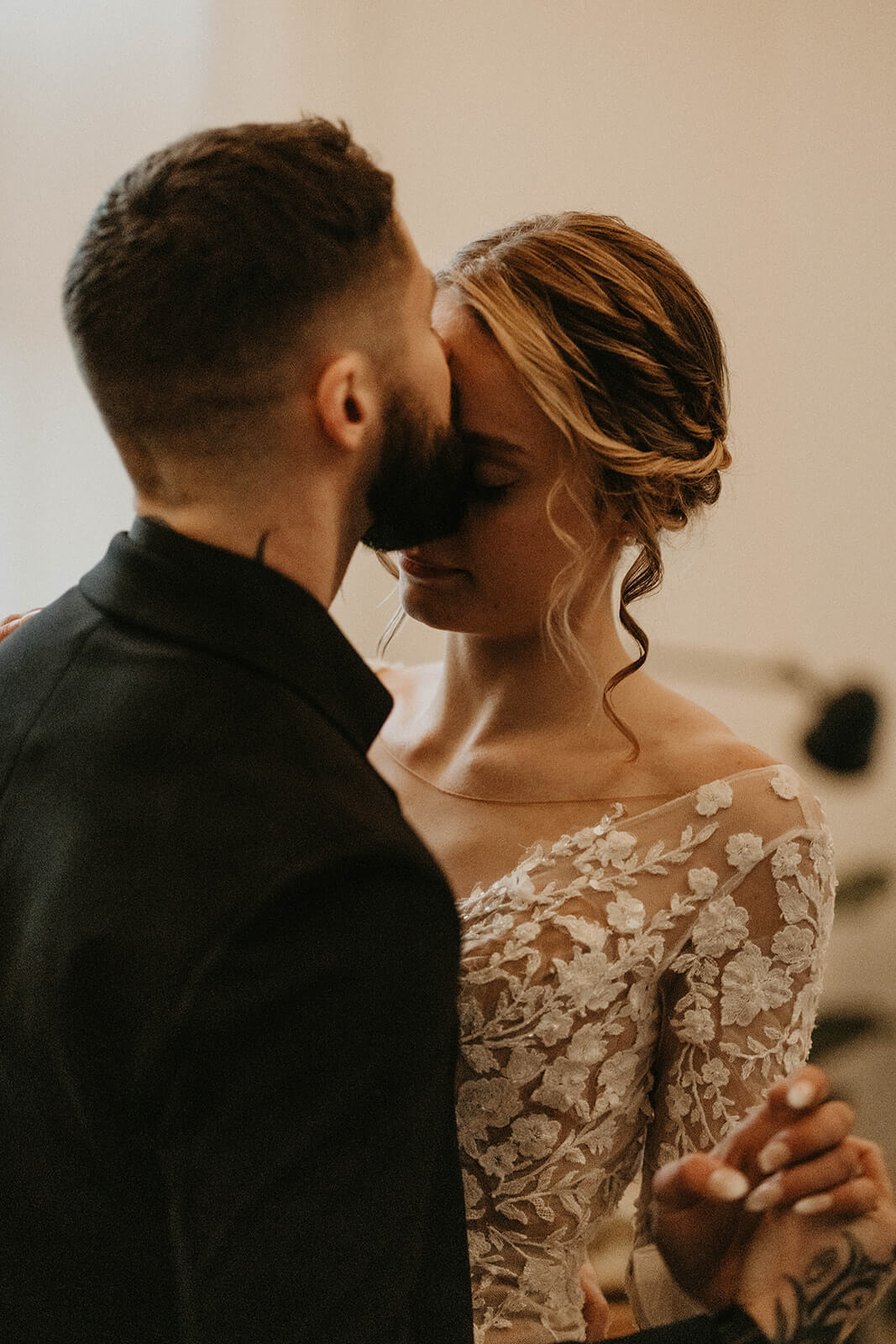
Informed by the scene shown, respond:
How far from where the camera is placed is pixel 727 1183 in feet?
2.63

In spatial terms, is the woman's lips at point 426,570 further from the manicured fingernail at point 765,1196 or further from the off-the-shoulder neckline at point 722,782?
the manicured fingernail at point 765,1196

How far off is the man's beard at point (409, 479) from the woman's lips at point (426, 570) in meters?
0.22

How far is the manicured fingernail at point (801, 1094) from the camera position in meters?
0.79

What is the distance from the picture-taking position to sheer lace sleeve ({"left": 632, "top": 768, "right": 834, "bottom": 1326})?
1192mm

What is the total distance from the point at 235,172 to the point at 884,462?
1.96 meters

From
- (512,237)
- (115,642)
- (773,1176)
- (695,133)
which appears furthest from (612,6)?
(773,1176)

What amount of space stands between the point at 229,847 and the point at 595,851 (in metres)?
0.64

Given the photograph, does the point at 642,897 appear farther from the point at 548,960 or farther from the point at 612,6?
the point at 612,6

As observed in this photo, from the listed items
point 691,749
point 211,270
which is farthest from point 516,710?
point 211,270

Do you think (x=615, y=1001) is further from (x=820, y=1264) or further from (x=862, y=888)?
(x=862, y=888)

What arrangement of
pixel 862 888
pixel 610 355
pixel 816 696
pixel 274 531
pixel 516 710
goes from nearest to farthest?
pixel 274 531
pixel 610 355
pixel 516 710
pixel 862 888
pixel 816 696

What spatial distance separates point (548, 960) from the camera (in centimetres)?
122

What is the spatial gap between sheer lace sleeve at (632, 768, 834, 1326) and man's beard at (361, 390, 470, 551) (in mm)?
465

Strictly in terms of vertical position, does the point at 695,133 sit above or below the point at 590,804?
above
